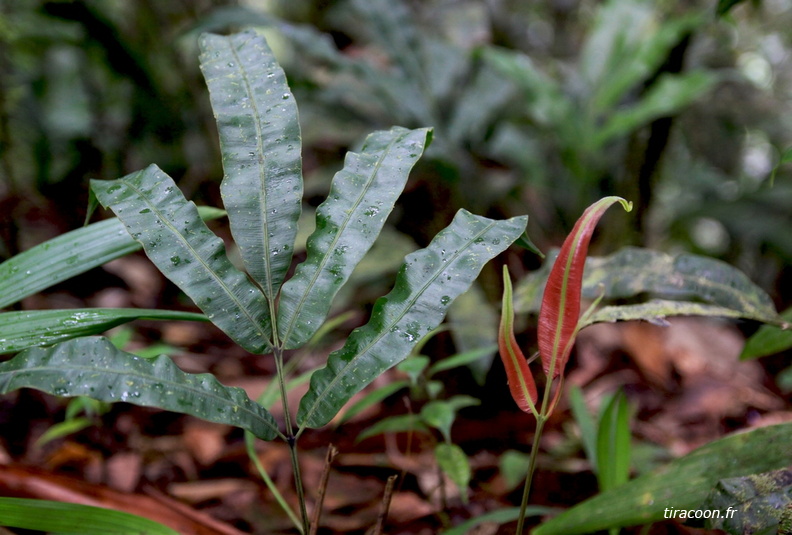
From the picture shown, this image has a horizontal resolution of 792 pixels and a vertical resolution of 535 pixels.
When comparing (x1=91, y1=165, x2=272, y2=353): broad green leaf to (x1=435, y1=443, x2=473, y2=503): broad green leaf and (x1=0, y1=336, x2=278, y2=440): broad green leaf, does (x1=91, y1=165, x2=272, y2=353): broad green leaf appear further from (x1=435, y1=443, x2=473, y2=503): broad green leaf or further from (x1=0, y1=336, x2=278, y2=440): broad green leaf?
(x1=435, y1=443, x2=473, y2=503): broad green leaf

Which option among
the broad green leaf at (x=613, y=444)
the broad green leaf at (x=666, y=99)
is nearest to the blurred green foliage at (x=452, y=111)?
the broad green leaf at (x=666, y=99)

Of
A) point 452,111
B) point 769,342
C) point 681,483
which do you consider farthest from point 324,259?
point 452,111

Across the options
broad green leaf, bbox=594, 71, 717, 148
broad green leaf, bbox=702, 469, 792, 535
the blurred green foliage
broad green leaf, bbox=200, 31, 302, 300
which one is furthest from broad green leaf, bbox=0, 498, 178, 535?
broad green leaf, bbox=594, 71, 717, 148

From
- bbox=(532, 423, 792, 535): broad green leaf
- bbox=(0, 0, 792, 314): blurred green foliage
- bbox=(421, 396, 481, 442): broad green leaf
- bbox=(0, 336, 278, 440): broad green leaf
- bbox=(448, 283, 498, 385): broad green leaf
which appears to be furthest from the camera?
bbox=(0, 0, 792, 314): blurred green foliage

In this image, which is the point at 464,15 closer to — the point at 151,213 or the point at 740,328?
the point at 740,328

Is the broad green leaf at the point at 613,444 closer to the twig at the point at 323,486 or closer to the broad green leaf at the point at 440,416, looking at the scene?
the broad green leaf at the point at 440,416

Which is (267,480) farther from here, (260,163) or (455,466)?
(260,163)
